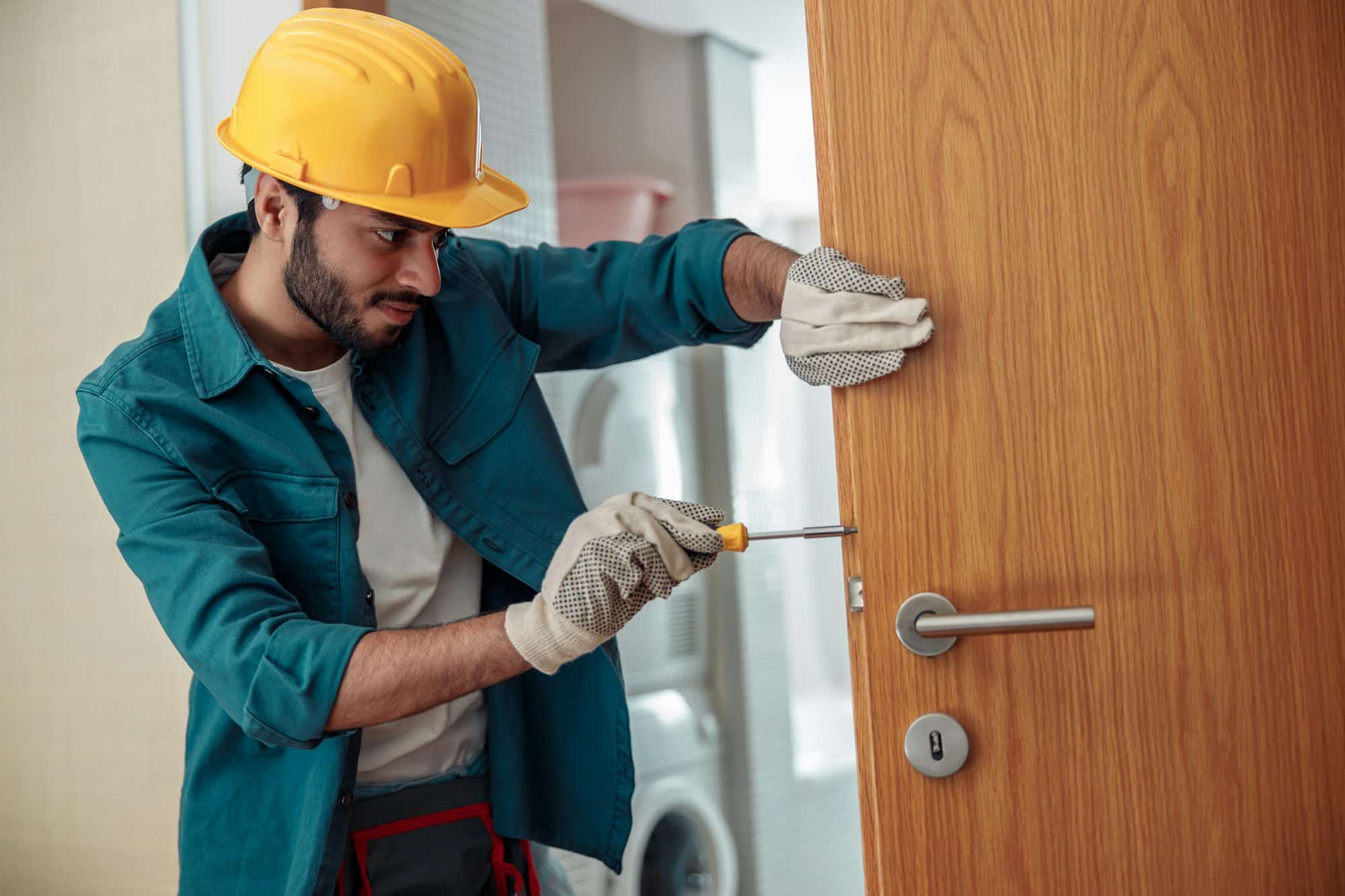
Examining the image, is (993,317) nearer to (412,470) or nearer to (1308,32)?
(1308,32)

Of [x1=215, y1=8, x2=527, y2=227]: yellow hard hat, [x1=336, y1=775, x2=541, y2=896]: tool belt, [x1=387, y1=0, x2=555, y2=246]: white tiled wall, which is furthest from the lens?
[x1=387, y1=0, x2=555, y2=246]: white tiled wall

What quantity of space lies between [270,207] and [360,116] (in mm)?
203

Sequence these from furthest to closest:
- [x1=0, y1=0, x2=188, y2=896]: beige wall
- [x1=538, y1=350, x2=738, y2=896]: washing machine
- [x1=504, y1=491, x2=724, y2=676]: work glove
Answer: [x1=538, y1=350, x2=738, y2=896]: washing machine, [x1=0, y1=0, x2=188, y2=896]: beige wall, [x1=504, y1=491, x2=724, y2=676]: work glove

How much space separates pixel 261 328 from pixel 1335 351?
1230 mm

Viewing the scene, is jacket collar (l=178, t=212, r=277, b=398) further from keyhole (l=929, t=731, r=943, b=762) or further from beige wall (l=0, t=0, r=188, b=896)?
keyhole (l=929, t=731, r=943, b=762)

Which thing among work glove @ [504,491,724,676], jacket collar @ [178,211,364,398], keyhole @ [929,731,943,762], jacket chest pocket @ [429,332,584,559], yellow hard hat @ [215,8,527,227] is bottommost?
keyhole @ [929,731,943,762]

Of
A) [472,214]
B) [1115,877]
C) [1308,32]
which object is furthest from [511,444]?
[1308,32]

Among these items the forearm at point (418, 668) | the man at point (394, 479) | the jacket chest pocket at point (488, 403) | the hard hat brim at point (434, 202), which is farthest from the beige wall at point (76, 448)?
the forearm at point (418, 668)

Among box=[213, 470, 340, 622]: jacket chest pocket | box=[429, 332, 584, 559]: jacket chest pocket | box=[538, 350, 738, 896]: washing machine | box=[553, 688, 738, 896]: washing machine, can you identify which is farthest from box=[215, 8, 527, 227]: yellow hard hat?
box=[553, 688, 738, 896]: washing machine

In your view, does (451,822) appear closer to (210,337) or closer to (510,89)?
(210,337)

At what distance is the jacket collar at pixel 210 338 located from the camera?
1.23 m

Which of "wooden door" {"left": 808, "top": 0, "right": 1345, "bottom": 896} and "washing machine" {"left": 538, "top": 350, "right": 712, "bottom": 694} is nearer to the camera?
"wooden door" {"left": 808, "top": 0, "right": 1345, "bottom": 896}

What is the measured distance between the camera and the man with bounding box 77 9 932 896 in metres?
1.08

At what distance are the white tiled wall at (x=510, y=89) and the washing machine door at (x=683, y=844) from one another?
1346mm
